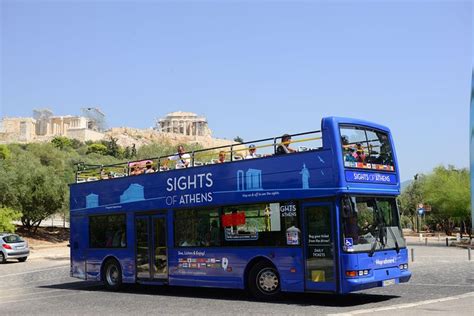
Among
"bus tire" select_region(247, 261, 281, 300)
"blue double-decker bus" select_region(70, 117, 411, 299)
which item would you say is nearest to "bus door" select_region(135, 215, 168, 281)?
"blue double-decker bus" select_region(70, 117, 411, 299)

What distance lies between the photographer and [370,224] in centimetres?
1288

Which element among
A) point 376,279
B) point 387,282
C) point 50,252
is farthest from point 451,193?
point 376,279

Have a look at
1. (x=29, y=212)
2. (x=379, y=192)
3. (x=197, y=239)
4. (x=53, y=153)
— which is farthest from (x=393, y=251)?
(x=53, y=153)

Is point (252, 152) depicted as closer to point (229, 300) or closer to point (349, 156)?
point (349, 156)

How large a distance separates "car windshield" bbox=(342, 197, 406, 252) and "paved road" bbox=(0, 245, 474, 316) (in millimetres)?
1239

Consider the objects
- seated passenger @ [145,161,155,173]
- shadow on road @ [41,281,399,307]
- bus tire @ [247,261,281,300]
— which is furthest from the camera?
seated passenger @ [145,161,155,173]

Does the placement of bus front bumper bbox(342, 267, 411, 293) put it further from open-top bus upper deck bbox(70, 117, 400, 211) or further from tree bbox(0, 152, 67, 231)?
tree bbox(0, 152, 67, 231)

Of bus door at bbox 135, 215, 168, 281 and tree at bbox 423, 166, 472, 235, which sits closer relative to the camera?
bus door at bbox 135, 215, 168, 281

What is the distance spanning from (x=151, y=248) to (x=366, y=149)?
22.1 ft

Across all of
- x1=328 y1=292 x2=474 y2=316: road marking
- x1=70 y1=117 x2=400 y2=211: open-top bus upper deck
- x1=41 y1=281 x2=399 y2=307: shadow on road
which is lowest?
x1=41 y1=281 x2=399 y2=307: shadow on road

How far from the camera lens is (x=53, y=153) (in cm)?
10306

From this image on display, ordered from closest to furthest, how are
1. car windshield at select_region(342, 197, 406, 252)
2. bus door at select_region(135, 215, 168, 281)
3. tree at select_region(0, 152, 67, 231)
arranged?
car windshield at select_region(342, 197, 406, 252)
bus door at select_region(135, 215, 168, 281)
tree at select_region(0, 152, 67, 231)

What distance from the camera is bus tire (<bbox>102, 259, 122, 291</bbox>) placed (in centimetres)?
1773

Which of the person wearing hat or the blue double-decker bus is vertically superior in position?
the person wearing hat
